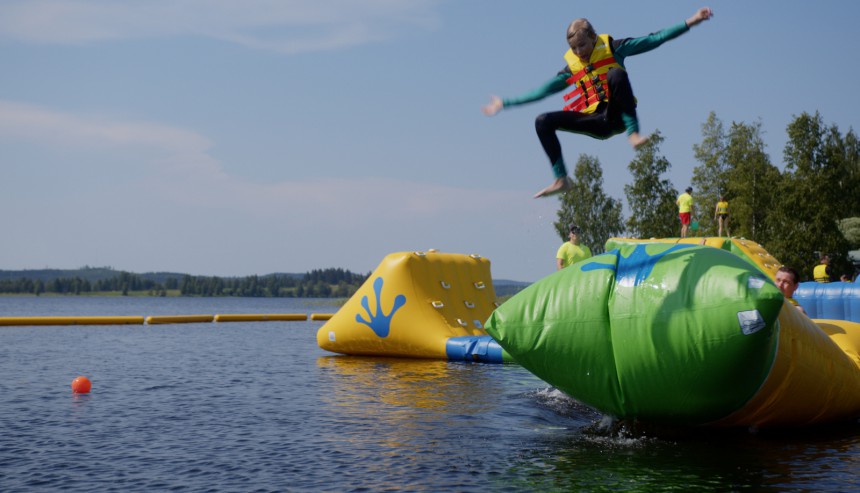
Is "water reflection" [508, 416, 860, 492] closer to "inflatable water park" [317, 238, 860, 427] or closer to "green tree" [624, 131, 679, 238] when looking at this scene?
"inflatable water park" [317, 238, 860, 427]

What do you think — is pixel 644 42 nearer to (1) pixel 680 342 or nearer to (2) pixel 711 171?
(1) pixel 680 342

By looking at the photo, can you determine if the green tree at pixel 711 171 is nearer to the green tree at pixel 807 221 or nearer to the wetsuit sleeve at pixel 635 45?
the green tree at pixel 807 221

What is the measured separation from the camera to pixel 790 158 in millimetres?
38781

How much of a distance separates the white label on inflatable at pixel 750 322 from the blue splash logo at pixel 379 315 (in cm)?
888

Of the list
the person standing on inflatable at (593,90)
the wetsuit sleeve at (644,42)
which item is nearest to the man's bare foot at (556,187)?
the person standing on inflatable at (593,90)

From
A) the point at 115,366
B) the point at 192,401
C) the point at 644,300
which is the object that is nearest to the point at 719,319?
the point at 644,300

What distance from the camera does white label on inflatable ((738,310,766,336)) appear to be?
6.36 m

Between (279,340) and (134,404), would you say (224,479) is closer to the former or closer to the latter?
(134,404)

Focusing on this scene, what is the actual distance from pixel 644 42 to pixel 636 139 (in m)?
0.81

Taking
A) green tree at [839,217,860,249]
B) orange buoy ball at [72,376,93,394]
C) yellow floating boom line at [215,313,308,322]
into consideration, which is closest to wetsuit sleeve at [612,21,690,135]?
orange buoy ball at [72,376,93,394]

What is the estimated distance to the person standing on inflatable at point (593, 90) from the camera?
7.09 metres

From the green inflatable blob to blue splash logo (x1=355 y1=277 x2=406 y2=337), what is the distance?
24.1ft

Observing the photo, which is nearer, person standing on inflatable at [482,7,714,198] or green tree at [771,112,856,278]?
person standing on inflatable at [482,7,714,198]

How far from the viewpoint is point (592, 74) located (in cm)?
727
